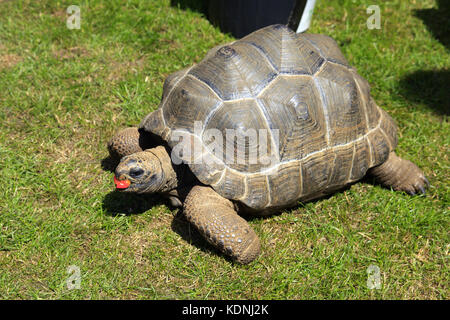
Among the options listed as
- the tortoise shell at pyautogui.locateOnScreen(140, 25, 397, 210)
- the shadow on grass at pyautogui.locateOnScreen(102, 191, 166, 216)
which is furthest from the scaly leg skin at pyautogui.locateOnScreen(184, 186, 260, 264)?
the shadow on grass at pyautogui.locateOnScreen(102, 191, 166, 216)

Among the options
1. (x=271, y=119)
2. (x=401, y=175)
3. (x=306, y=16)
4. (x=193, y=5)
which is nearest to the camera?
(x=271, y=119)

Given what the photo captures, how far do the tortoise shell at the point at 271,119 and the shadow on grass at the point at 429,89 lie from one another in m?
1.56

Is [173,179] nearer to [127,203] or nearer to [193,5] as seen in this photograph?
[127,203]

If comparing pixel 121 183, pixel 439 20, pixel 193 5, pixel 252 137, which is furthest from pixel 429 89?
pixel 121 183

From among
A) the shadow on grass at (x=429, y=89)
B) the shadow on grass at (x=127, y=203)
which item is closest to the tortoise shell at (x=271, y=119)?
the shadow on grass at (x=127, y=203)

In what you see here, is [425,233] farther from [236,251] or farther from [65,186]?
[65,186]

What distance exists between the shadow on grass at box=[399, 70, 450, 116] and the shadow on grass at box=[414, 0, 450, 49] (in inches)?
29.3

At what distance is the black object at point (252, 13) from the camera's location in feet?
14.6

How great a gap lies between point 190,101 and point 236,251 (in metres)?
1.16

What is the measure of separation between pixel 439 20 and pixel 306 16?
2.02m

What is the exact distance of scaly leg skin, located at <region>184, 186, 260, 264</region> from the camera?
A: 2.80 m

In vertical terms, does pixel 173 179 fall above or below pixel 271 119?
below

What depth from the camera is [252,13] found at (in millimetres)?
4543

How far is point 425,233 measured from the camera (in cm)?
330
